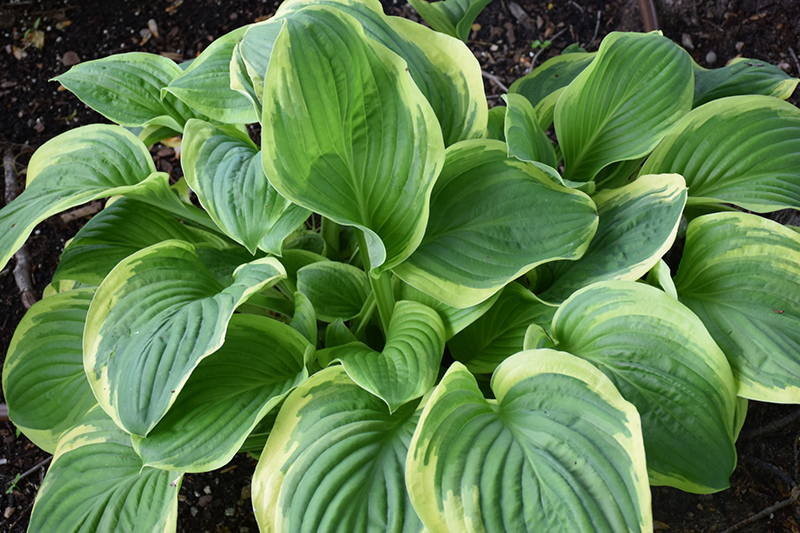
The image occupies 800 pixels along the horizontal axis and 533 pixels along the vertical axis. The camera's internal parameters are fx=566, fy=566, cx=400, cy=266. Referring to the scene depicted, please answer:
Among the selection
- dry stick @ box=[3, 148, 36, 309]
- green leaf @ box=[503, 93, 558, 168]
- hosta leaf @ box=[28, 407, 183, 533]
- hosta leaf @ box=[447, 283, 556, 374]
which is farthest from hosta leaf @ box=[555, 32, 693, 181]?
dry stick @ box=[3, 148, 36, 309]

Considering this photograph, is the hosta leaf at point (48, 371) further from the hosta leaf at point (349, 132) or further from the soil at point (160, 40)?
the hosta leaf at point (349, 132)

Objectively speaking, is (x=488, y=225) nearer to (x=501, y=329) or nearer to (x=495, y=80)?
(x=501, y=329)

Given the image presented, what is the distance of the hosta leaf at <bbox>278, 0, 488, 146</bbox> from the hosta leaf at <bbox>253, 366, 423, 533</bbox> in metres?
0.49

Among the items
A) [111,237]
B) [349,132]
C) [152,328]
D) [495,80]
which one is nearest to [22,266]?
[111,237]

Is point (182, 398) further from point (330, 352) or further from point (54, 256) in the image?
point (54, 256)

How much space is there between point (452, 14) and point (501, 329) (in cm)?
74

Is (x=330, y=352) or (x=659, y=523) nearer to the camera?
(x=330, y=352)

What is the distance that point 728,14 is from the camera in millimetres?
1871

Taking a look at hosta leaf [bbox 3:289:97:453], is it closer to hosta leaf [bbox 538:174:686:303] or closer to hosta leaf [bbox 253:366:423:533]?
hosta leaf [bbox 253:366:423:533]

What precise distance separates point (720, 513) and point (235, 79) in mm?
1272

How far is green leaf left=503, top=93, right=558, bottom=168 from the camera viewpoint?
857mm

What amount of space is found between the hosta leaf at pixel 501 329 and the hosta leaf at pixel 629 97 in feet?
1.01

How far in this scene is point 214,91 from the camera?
1104 millimetres

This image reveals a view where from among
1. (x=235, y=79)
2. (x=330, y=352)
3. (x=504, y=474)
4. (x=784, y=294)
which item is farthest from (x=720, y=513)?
(x=235, y=79)
